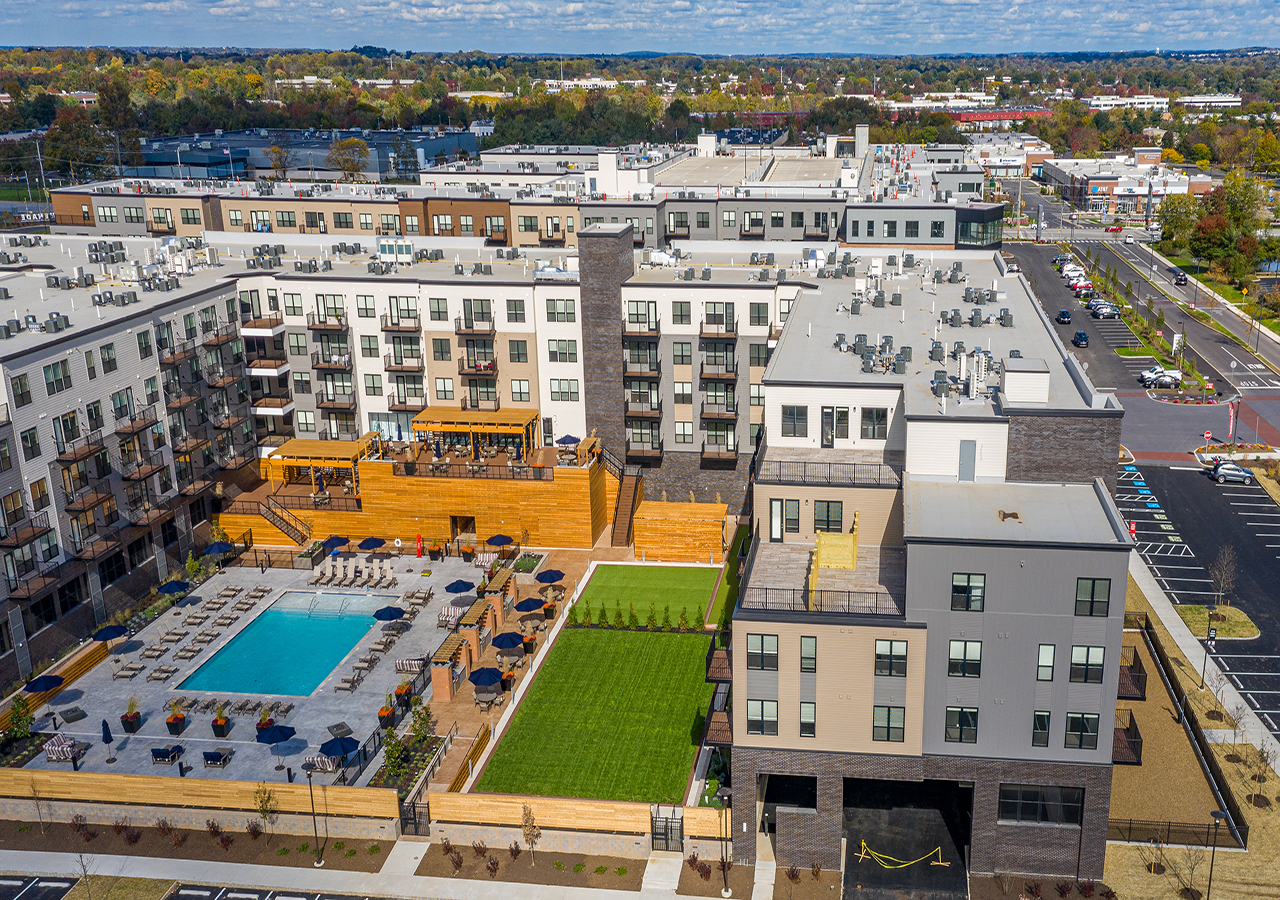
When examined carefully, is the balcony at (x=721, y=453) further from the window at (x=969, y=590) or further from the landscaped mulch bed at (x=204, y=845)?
the landscaped mulch bed at (x=204, y=845)

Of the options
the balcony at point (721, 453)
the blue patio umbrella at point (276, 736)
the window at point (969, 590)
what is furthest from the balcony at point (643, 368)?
the window at point (969, 590)

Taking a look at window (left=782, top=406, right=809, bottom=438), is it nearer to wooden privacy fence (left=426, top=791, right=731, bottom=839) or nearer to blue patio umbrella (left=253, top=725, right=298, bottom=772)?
wooden privacy fence (left=426, top=791, right=731, bottom=839)

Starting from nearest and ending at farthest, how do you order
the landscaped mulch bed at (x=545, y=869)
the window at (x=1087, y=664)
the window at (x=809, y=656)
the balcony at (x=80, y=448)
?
the window at (x=1087, y=664) → the window at (x=809, y=656) → the landscaped mulch bed at (x=545, y=869) → the balcony at (x=80, y=448)

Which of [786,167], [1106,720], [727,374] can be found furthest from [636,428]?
[786,167]

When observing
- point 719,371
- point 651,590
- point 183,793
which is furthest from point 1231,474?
point 183,793

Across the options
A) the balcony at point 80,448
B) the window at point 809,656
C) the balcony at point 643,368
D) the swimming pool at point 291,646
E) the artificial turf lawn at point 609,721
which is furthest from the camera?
the balcony at point 643,368

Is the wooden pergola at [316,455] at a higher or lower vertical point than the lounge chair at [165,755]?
higher

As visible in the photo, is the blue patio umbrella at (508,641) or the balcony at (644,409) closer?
the blue patio umbrella at (508,641)

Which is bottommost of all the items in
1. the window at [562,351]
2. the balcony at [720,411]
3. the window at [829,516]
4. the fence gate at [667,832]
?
the fence gate at [667,832]
